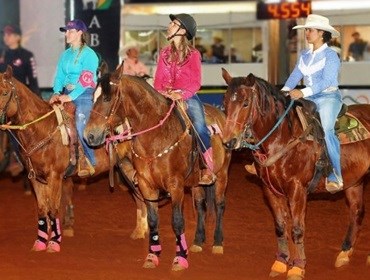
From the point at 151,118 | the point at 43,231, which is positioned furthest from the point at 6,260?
the point at 151,118

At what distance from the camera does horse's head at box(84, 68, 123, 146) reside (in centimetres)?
951

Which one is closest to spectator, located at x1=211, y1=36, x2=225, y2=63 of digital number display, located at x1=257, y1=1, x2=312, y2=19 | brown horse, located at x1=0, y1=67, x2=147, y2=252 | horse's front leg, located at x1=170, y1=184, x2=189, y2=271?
Result: digital number display, located at x1=257, y1=1, x2=312, y2=19

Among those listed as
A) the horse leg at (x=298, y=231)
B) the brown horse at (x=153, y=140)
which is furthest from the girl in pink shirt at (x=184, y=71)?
Result: the horse leg at (x=298, y=231)

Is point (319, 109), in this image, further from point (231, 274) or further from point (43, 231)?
point (43, 231)

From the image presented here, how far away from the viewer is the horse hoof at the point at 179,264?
33.4 feet

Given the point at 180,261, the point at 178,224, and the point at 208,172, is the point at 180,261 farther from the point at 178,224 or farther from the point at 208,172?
the point at 208,172

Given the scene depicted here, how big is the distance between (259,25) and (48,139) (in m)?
10.3

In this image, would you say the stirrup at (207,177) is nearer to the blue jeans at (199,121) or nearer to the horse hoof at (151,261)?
the blue jeans at (199,121)

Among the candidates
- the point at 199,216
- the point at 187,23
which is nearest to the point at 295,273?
the point at 199,216

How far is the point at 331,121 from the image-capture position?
991 centimetres

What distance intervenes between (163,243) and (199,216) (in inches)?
29.5

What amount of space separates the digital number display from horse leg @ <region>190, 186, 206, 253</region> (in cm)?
921

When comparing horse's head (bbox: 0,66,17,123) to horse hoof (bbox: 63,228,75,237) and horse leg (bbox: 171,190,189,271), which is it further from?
horse leg (bbox: 171,190,189,271)

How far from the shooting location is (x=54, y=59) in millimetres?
22172
